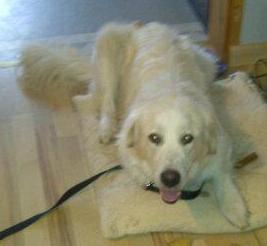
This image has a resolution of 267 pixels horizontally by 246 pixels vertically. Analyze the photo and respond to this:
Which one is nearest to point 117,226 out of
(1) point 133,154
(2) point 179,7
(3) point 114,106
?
(1) point 133,154

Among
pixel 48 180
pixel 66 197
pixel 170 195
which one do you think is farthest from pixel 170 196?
pixel 48 180

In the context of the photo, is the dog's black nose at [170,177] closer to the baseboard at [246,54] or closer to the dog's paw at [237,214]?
the dog's paw at [237,214]

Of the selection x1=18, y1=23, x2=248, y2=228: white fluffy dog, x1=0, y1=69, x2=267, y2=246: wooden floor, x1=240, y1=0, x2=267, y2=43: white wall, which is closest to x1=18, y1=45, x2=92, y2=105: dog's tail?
x1=18, y1=23, x2=248, y2=228: white fluffy dog

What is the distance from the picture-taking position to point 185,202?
1950 mm

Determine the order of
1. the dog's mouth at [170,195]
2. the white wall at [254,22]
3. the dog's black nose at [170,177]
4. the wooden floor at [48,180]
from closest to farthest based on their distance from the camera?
the dog's black nose at [170,177] → the dog's mouth at [170,195] → the wooden floor at [48,180] → the white wall at [254,22]

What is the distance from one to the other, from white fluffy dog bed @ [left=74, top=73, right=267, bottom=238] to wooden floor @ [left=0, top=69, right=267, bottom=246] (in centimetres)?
4

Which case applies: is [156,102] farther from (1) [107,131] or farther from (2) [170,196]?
(1) [107,131]

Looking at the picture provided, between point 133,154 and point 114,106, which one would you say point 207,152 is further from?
point 114,106

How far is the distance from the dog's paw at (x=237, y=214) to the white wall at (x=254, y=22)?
1112 mm

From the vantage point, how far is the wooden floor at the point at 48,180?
73.6 inches

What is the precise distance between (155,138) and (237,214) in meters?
0.44

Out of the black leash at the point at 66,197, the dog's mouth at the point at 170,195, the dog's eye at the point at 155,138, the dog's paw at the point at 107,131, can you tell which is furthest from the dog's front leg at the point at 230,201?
the dog's paw at the point at 107,131

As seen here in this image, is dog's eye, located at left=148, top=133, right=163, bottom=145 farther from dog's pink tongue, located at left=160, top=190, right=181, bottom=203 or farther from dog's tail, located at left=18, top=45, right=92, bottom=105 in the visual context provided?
dog's tail, located at left=18, top=45, right=92, bottom=105

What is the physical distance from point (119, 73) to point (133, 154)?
0.58m
